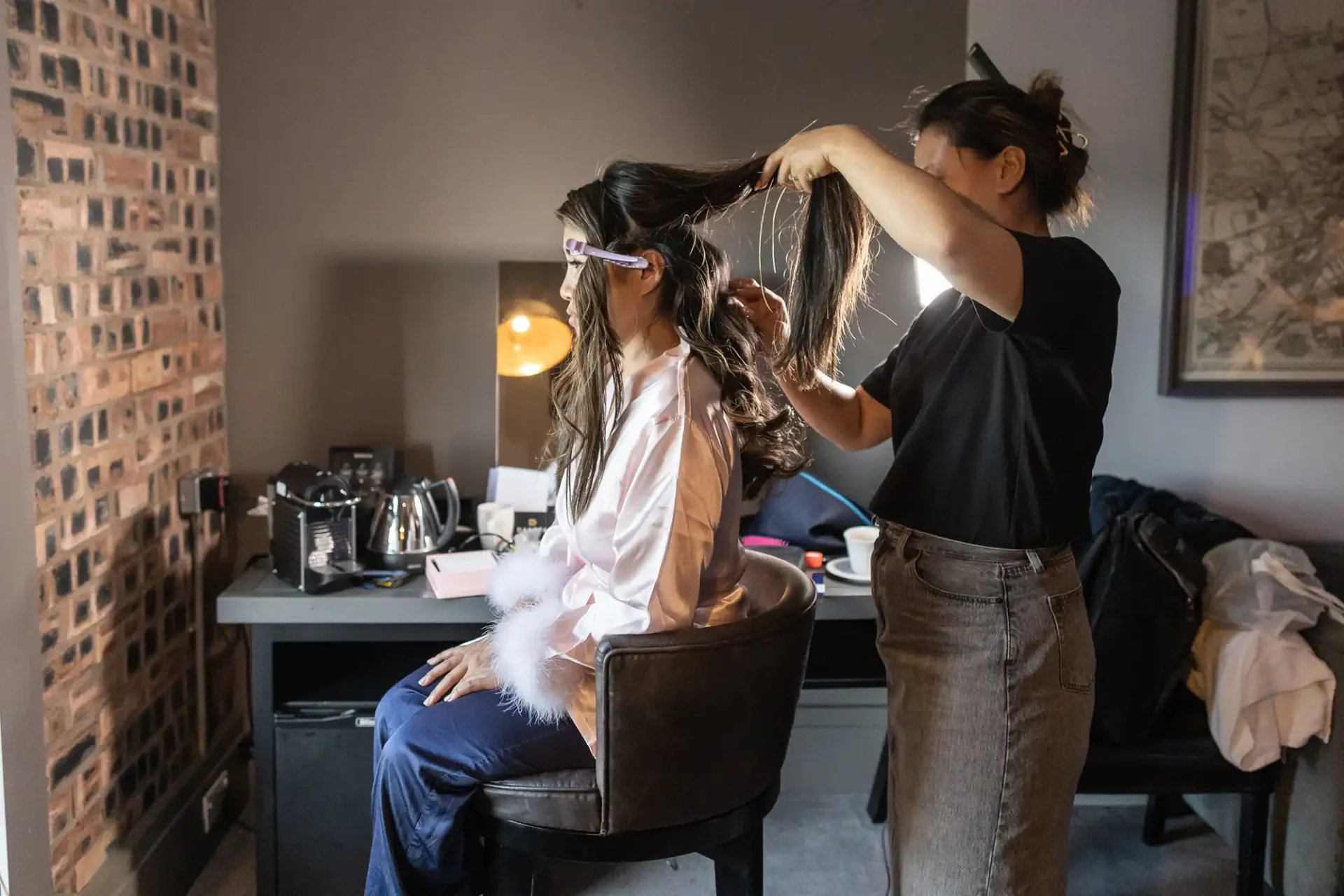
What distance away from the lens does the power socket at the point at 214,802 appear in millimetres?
2365

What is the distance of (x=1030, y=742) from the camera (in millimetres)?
1436

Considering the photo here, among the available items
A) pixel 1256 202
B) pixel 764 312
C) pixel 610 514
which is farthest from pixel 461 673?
pixel 1256 202

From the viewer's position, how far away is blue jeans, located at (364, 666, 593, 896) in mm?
1469

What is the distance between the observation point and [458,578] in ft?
6.82

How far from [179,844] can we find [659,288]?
1516mm

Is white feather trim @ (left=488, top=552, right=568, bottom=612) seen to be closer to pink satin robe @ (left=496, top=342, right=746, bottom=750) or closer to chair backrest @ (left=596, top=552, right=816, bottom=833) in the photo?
pink satin robe @ (left=496, top=342, right=746, bottom=750)

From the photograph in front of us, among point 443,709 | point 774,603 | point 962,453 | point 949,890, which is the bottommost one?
point 949,890

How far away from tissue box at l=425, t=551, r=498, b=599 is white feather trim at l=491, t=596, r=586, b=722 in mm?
524

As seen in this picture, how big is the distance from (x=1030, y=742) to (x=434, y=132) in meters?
1.80

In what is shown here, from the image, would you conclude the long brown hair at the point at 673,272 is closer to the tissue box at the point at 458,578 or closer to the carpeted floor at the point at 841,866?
the tissue box at the point at 458,578

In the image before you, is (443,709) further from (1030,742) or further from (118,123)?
(118,123)

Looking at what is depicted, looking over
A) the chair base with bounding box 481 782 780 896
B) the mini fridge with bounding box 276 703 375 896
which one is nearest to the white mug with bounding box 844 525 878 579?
the chair base with bounding box 481 782 780 896

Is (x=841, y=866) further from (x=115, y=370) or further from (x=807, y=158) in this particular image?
(x=115, y=370)

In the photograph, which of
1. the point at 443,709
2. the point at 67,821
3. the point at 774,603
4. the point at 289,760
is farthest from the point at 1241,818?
the point at 67,821
